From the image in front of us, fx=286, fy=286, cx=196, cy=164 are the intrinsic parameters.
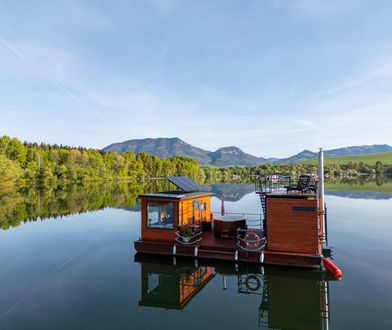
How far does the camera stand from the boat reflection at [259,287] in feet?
30.0

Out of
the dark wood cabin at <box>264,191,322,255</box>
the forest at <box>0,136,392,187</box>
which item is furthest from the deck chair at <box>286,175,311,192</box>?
the forest at <box>0,136,392,187</box>

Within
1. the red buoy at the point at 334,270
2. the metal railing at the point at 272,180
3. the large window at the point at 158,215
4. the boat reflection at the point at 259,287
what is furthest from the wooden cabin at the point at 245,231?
the red buoy at the point at 334,270

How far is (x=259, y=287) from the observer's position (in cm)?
1151

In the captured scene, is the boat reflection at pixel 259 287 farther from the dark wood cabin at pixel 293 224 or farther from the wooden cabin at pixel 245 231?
the dark wood cabin at pixel 293 224

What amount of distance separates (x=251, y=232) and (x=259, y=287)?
3.38 m

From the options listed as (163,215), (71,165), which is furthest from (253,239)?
(71,165)

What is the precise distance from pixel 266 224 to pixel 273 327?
5127 mm

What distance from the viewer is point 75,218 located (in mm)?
27422

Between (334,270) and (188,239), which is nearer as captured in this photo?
(334,270)

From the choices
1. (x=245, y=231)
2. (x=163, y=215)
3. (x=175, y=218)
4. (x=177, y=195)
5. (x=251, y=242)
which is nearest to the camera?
(x=251, y=242)

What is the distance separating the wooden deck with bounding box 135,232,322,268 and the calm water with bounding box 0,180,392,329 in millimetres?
446

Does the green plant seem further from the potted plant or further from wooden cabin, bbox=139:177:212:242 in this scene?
wooden cabin, bbox=139:177:212:242

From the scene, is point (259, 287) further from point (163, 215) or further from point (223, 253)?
point (163, 215)

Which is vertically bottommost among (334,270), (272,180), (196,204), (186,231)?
(334,270)
